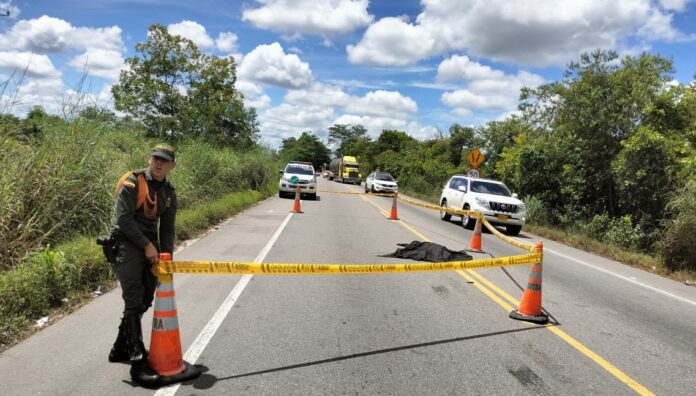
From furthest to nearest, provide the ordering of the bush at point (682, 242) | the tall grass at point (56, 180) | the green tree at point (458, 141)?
the green tree at point (458, 141) < the bush at point (682, 242) < the tall grass at point (56, 180)

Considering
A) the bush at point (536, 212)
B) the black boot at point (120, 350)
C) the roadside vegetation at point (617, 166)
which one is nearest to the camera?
the black boot at point (120, 350)

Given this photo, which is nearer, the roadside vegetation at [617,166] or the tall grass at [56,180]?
the tall grass at [56,180]

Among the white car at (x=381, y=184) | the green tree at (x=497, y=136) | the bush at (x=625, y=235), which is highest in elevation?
the green tree at (x=497, y=136)

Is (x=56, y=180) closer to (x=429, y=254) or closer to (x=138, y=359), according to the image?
(x=138, y=359)

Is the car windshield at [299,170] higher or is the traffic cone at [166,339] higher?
the car windshield at [299,170]

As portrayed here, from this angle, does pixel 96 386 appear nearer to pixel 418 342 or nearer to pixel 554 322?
pixel 418 342

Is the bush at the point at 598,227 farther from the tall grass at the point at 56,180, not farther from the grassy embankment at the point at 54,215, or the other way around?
the tall grass at the point at 56,180

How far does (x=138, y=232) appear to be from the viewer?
4.04 m

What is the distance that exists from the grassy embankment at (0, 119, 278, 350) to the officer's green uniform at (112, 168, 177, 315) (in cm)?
154

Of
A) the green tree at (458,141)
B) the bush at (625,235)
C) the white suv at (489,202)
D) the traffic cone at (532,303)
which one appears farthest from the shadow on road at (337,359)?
the green tree at (458,141)

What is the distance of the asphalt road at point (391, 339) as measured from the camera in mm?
4176

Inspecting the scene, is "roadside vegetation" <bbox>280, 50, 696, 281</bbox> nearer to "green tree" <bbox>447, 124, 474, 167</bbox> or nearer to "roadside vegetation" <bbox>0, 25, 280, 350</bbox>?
"roadside vegetation" <bbox>0, 25, 280, 350</bbox>

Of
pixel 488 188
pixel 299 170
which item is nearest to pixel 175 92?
pixel 299 170

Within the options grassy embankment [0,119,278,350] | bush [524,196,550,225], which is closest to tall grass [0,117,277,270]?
grassy embankment [0,119,278,350]
